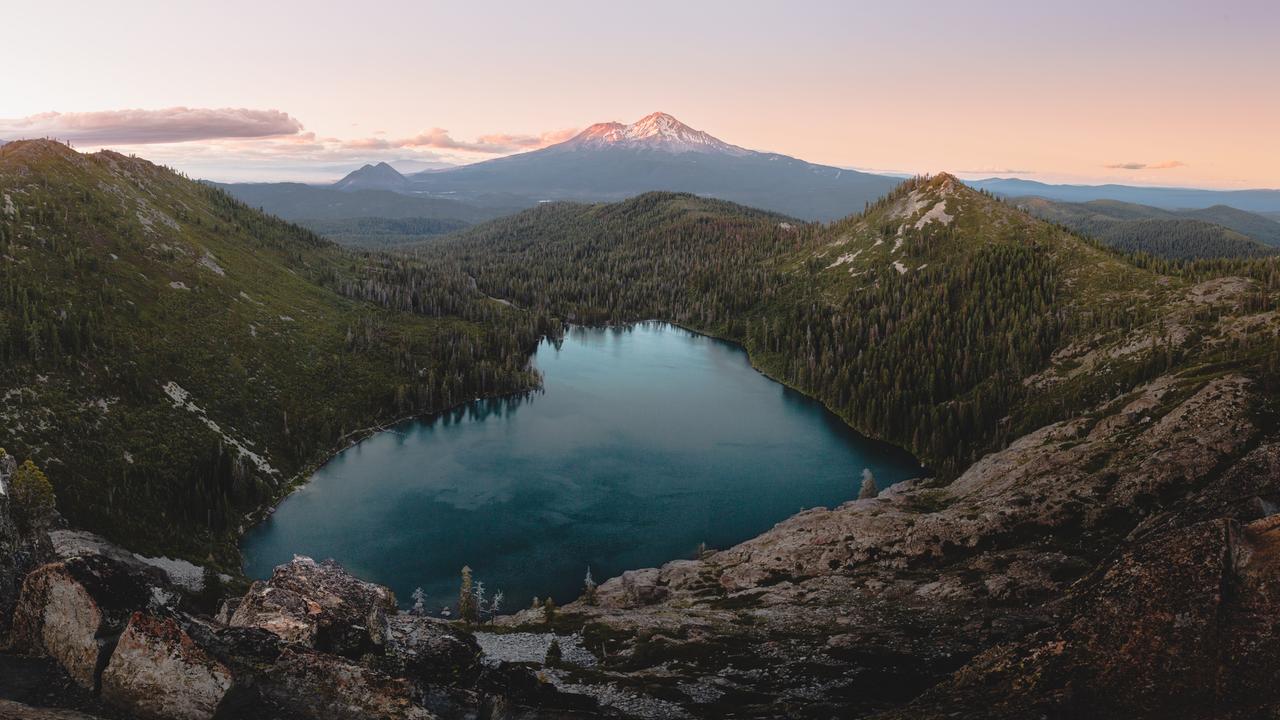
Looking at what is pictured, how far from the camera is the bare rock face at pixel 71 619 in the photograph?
24.0 metres

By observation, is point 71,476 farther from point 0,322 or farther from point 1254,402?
point 1254,402

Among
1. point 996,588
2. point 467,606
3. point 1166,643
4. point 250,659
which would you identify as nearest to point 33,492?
point 467,606

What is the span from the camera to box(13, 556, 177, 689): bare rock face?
78.7 ft

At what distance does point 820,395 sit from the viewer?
17062 cm

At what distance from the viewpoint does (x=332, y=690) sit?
27.3 metres

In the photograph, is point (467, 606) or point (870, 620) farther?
point (467, 606)

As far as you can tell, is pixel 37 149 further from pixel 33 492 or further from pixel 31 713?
pixel 31 713

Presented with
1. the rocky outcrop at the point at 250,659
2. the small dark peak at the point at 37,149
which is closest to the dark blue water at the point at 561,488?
the rocky outcrop at the point at 250,659

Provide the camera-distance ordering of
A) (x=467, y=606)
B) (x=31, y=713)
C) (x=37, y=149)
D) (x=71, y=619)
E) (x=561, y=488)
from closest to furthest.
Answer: (x=31, y=713), (x=71, y=619), (x=467, y=606), (x=561, y=488), (x=37, y=149)

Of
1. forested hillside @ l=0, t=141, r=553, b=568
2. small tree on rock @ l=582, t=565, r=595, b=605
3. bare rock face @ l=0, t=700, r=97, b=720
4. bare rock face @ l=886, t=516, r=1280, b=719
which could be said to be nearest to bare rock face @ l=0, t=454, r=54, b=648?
bare rock face @ l=0, t=700, r=97, b=720

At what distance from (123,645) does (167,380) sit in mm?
112537

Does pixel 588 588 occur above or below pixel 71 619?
below

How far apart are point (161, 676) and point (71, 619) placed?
178 inches

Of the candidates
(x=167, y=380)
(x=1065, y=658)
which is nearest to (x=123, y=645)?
(x=1065, y=658)
